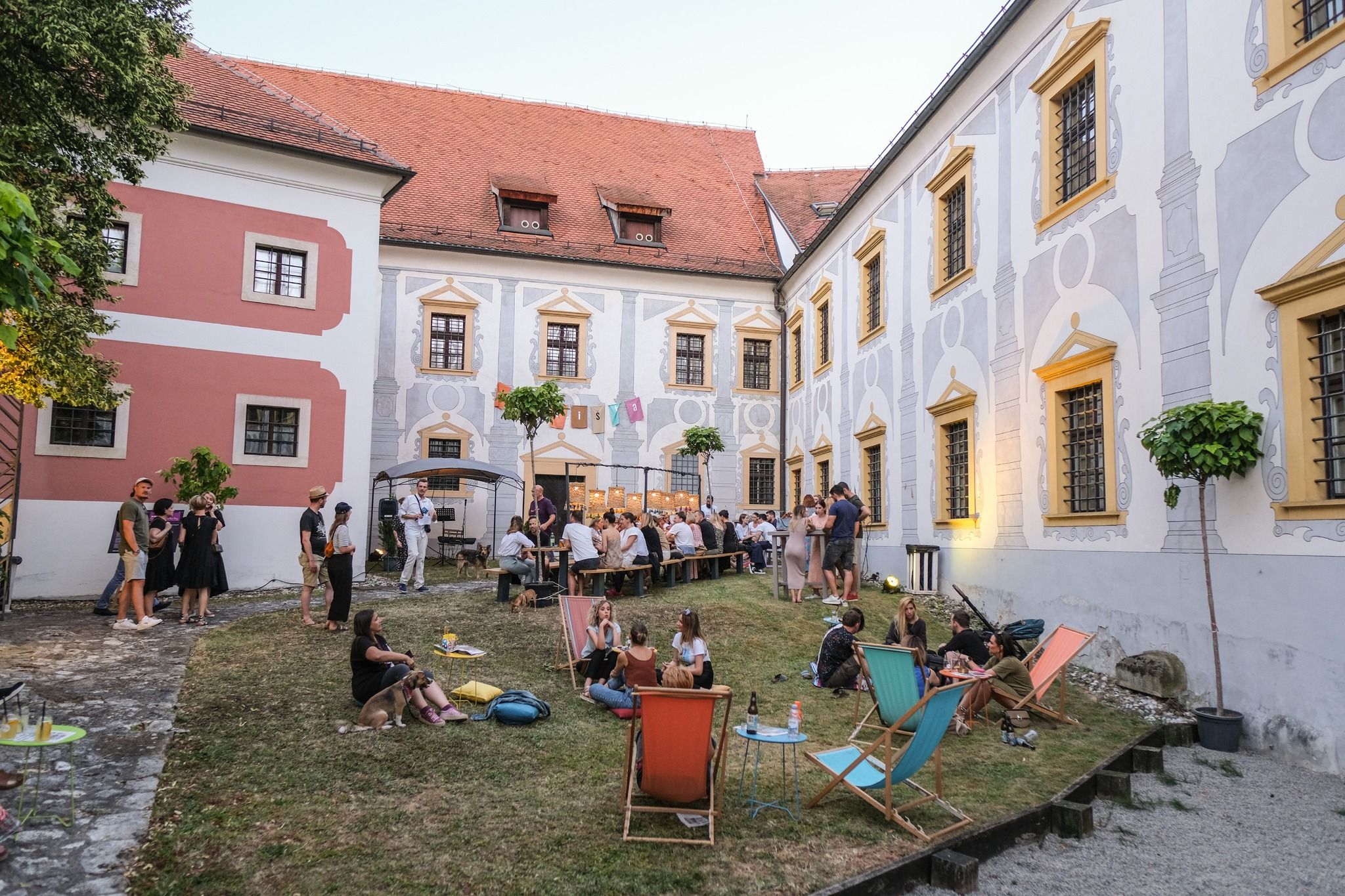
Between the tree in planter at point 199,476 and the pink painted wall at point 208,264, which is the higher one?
the pink painted wall at point 208,264

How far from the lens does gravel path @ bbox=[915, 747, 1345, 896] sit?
16.9 ft

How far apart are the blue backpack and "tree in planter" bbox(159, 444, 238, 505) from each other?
29.0 ft

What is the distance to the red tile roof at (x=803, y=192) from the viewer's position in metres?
27.3

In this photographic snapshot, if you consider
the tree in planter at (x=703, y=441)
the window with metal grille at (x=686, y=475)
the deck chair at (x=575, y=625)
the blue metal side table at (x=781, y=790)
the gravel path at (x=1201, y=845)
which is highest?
the tree in planter at (x=703, y=441)

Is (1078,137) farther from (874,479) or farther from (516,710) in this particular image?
(516,710)

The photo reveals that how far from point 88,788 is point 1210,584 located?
347 inches

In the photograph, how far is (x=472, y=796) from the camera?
19.5ft

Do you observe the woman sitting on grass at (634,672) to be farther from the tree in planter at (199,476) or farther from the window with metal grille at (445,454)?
the window with metal grille at (445,454)

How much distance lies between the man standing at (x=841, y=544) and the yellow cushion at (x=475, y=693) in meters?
7.08

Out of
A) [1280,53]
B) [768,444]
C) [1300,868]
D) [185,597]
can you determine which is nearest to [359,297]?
[185,597]

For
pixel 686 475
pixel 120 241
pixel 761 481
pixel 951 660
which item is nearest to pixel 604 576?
pixel 951 660

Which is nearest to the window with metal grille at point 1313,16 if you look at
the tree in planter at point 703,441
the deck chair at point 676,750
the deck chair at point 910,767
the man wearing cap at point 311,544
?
the deck chair at point 910,767

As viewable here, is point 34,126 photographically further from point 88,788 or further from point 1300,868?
point 1300,868

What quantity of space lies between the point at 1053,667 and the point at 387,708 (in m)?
6.06
